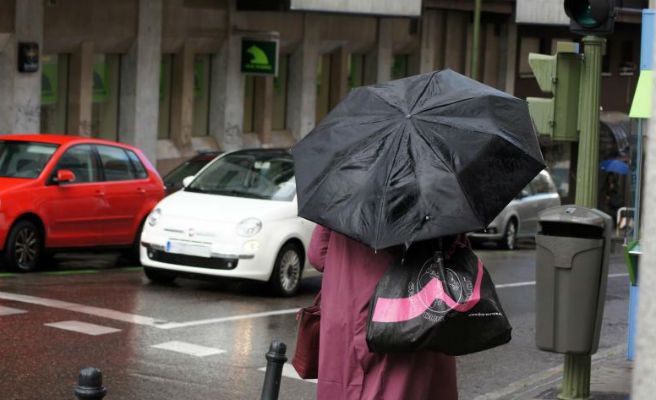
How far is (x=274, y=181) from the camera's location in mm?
15539

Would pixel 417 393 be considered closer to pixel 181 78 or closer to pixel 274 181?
pixel 274 181

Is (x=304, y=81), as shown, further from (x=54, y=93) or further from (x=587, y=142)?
(x=587, y=142)

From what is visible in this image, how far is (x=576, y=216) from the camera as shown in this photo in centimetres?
828

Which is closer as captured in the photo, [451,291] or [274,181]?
[451,291]

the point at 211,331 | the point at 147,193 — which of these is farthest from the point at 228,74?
the point at 211,331

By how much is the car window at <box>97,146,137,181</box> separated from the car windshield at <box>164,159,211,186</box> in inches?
147

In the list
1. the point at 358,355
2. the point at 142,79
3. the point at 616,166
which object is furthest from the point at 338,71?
the point at 358,355

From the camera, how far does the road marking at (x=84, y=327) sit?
1133 centimetres

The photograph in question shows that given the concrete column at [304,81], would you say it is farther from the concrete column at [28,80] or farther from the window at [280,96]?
the concrete column at [28,80]

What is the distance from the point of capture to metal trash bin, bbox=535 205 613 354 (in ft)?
27.2

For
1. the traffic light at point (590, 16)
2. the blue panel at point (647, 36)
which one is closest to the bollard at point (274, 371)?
the traffic light at point (590, 16)

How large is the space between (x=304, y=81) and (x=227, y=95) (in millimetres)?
3233

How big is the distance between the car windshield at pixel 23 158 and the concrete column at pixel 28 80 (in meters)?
8.92

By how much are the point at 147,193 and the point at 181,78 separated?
13419mm
